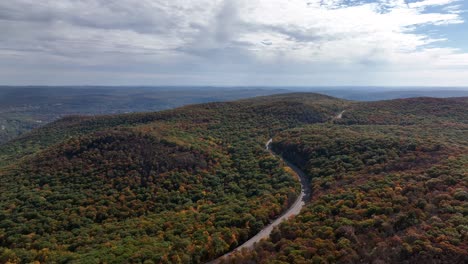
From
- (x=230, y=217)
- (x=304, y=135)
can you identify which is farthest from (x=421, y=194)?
(x=304, y=135)

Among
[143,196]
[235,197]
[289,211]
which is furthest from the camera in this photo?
[143,196]

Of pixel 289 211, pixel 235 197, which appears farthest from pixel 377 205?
pixel 235 197

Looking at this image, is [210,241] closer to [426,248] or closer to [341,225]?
[341,225]

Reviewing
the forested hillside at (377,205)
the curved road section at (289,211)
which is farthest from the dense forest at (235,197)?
the curved road section at (289,211)

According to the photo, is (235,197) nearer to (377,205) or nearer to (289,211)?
(289,211)

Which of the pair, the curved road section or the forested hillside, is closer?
the forested hillside

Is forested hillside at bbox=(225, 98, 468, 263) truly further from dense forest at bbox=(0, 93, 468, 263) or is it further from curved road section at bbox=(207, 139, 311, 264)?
curved road section at bbox=(207, 139, 311, 264)

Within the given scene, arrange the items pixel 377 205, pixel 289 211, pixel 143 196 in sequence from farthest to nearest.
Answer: pixel 143 196
pixel 289 211
pixel 377 205

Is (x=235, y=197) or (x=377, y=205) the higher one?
(x=377, y=205)

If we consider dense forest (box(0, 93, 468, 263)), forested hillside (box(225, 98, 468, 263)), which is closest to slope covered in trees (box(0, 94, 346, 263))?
dense forest (box(0, 93, 468, 263))
